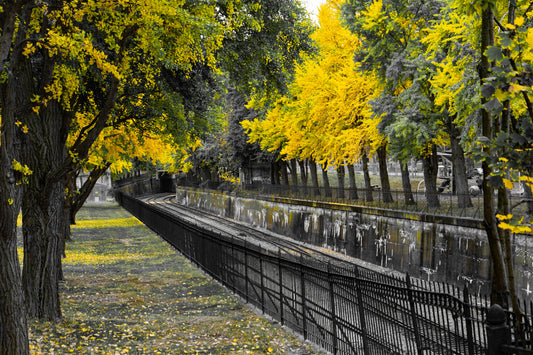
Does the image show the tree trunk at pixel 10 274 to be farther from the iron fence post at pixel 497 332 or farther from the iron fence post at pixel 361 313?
the iron fence post at pixel 497 332

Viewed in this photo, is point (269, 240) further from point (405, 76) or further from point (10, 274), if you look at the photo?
point (10, 274)

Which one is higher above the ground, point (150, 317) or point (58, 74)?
point (58, 74)

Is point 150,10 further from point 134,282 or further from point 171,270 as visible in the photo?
point 171,270

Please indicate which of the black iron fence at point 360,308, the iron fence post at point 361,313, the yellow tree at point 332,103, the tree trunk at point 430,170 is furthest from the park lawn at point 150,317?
the tree trunk at point 430,170

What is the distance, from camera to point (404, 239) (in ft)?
72.9

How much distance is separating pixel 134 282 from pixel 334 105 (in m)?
16.1

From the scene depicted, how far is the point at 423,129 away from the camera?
68.0 ft

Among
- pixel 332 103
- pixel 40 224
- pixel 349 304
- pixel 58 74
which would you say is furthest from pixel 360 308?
pixel 332 103

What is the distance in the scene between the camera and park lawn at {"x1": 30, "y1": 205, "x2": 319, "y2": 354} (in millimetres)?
9555

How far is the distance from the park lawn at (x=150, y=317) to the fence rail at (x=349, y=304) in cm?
49

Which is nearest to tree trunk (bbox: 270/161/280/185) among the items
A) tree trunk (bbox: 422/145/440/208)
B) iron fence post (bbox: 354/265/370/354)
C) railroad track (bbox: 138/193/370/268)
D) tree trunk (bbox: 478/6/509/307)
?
railroad track (bbox: 138/193/370/268)

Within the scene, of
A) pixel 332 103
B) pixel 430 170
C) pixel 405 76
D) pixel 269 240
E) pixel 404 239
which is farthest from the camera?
pixel 269 240

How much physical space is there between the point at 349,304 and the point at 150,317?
5158mm

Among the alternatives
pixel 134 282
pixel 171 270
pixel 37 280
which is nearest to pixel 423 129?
pixel 171 270
